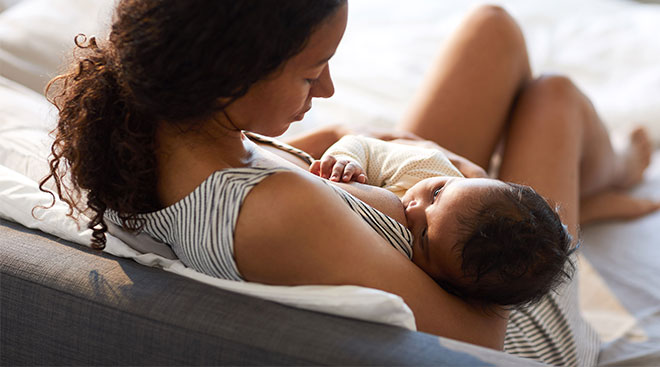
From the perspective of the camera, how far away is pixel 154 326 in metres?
0.86

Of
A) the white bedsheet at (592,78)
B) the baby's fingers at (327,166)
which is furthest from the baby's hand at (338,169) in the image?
the white bedsheet at (592,78)

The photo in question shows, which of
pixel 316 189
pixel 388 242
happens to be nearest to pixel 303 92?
pixel 316 189

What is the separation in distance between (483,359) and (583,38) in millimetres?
1999

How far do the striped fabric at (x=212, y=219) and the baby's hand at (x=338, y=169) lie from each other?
5.0 inches

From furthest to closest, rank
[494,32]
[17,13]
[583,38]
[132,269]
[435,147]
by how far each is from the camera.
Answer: [583,38] → [17,13] → [494,32] → [435,147] → [132,269]

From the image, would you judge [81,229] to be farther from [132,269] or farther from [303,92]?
[303,92]

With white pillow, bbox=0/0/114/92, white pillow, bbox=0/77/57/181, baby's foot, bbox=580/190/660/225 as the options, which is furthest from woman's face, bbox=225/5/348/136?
baby's foot, bbox=580/190/660/225

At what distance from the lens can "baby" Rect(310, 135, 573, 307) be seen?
98 cm

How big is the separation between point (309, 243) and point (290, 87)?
0.21 m

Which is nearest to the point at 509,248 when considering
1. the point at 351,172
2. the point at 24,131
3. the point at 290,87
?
the point at 351,172

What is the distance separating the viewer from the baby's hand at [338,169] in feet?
3.63

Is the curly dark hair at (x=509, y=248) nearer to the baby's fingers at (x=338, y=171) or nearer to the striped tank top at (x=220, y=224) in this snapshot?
the striped tank top at (x=220, y=224)

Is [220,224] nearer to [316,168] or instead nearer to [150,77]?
[150,77]

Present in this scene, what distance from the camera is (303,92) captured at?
900 millimetres
